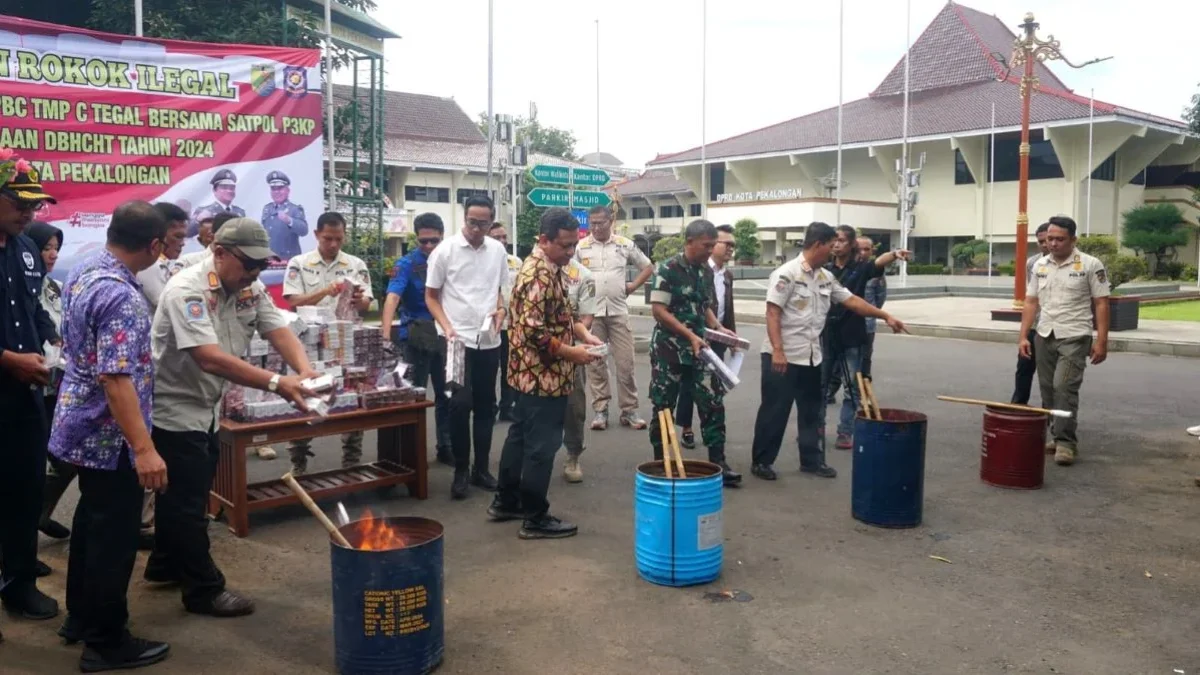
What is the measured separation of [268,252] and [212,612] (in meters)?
1.65

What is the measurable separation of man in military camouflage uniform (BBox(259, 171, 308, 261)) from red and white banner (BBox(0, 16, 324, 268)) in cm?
1

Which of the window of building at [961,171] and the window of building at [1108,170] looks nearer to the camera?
the window of building at [1108,170]

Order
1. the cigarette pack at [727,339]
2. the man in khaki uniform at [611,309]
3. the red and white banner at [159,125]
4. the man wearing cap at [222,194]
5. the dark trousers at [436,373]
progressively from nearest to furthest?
1. the cigarette pack at [727,339]
2. the dark trousers at [436,373]
3. the red and white banner at [159,125]
4. the man in khaki uniform at [611,309]
5. the man wearing cap at [222,194]

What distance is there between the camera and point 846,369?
23.2 ft

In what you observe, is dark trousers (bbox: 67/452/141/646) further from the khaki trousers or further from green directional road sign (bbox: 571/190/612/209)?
green directional road sign (bbox: 571/190/612/209)

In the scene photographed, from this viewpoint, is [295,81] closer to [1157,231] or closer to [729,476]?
[729,476]

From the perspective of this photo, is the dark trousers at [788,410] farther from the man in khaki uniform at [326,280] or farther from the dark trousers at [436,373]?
the man in khaki uniform at [326,280]

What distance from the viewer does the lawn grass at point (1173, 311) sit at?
59.1 feet

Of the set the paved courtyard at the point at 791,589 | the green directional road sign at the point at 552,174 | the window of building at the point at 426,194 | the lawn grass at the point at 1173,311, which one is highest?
the window of building at the point at 426,194

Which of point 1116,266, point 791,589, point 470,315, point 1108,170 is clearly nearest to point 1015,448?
point 791,589

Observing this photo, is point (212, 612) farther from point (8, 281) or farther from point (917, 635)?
point (917, 635)

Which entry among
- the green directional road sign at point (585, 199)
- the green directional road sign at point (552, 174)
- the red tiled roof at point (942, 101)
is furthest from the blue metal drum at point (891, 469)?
the red tiled roof at point (942, 101)

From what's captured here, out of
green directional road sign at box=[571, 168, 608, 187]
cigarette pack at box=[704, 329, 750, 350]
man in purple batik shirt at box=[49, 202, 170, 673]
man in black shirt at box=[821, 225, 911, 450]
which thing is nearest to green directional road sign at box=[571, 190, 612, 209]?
green directional road sign at box=[571, 168, 608, 187]

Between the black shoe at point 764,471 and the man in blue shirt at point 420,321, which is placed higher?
the man in blue shirt at point 420,321
